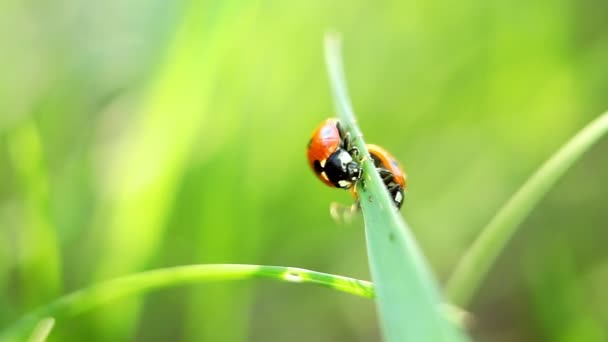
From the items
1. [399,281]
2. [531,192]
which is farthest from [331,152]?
[399,281]

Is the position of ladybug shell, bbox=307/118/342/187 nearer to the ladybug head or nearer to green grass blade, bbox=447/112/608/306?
the ladybug head

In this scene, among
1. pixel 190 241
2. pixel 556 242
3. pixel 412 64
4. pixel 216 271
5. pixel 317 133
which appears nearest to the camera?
pixel 216 271

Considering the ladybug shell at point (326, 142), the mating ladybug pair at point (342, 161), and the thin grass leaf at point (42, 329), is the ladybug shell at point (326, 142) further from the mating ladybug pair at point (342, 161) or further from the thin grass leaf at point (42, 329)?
the thin grass leaf at point (42, 329)

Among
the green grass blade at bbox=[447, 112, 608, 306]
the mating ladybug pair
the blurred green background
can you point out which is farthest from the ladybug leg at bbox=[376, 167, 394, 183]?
the blurred green background

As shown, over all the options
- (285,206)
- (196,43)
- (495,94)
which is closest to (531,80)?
(495,94)

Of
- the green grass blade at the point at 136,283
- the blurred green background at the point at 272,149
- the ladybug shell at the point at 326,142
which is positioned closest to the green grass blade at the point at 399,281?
the green grass blade at the point at 136,283

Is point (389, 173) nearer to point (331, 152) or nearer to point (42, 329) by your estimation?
point (331, 152)

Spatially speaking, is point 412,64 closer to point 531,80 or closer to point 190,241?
point 531,80
